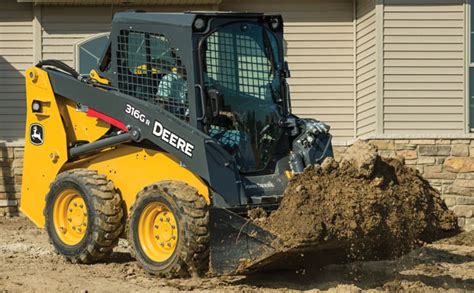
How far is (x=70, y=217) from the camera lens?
967cm

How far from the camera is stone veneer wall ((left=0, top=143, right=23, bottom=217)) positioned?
15398 millimetres

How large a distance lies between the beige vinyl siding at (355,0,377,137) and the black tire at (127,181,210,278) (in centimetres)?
705

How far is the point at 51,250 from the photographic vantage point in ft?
34.7

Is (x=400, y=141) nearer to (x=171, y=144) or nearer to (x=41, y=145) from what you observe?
(x=41, y=145)

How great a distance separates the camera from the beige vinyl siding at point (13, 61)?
1570 cm

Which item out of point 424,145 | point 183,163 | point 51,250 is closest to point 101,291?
point 183,163

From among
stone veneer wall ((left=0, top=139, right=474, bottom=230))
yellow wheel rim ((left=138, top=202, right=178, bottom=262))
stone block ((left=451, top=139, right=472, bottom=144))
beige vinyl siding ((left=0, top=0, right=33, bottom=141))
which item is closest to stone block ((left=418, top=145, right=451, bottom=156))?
stone veneer wall ((left=0, top=139, right=474, bottom=230))

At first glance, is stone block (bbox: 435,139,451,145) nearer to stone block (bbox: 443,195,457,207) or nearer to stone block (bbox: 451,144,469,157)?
stone block (bbox: 451,144,469,157)

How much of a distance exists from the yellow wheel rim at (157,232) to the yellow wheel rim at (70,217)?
103cm

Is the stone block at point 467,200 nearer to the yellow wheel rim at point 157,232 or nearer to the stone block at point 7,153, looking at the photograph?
the yellow wheel rim at point 157,232

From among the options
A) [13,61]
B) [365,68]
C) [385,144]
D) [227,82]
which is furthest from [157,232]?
[13,61]

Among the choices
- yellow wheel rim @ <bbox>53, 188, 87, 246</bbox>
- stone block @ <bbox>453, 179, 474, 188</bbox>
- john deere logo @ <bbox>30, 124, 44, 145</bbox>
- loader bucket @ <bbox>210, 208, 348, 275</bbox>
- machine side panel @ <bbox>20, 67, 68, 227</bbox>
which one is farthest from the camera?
stone block @ <bbox>453, 179, 474, 188</bbox>

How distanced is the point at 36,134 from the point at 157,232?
7.63 feet

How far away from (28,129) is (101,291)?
291 centimetres
